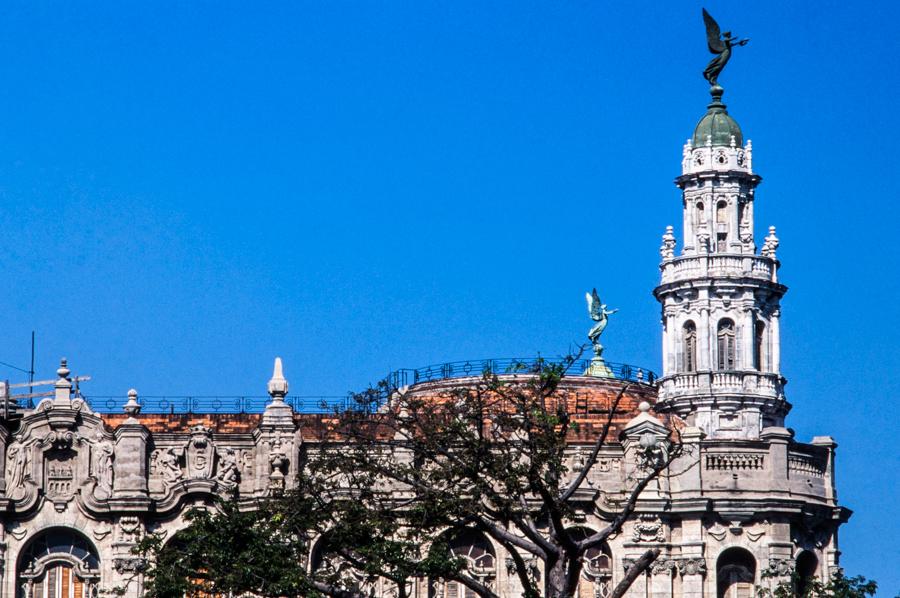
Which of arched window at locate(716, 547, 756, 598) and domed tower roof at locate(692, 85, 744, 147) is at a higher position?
domed tower roof at locate(692, 85, 744, 147)

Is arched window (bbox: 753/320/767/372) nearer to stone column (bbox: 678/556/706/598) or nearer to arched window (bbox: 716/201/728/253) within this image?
arched window (bbox: 716/201/728/253)

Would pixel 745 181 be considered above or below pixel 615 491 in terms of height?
above

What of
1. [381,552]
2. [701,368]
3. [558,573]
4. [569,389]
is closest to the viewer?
[558,573]

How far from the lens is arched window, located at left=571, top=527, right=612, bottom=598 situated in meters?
95.5

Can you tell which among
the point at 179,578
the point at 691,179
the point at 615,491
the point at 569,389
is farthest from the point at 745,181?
the point at 179,578

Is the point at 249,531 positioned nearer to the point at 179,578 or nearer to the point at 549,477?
the point at 179,578

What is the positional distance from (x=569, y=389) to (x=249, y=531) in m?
23.4

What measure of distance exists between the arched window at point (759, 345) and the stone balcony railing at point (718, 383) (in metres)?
0.90

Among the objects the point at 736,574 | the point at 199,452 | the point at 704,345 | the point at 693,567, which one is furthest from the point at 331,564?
the point at 704,345

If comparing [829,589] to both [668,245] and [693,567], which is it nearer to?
[693,567]

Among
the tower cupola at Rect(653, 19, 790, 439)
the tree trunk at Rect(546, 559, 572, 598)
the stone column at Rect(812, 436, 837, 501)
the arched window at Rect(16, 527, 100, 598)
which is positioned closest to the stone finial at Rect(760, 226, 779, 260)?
the tower cupola at Rect(653, 19, 790, 439)

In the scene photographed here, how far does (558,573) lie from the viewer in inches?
2825

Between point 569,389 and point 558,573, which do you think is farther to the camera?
point 569,389

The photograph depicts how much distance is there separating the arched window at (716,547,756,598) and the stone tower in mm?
32629
